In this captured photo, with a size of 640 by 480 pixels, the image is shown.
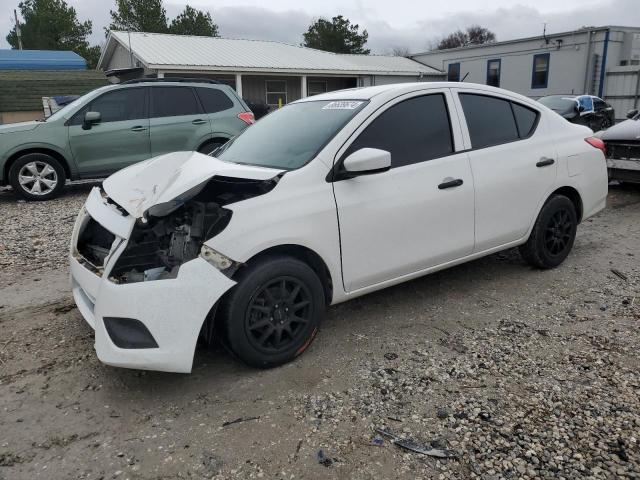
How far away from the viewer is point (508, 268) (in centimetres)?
506

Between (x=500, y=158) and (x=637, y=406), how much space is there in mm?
2117

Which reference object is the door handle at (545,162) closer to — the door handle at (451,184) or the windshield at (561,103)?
the door handle at (451,184)

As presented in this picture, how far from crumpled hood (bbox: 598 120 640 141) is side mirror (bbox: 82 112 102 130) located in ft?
26.6

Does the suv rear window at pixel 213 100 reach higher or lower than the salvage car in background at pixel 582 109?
higher

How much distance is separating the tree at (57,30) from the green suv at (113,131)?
35898 mm

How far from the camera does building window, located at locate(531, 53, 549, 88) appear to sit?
25.0m

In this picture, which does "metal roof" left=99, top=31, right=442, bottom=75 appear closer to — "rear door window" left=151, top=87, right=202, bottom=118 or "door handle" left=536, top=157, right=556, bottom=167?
"rear door window" left=151, top=87, right=202, bottom=118

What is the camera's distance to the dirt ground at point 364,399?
8.14 ft

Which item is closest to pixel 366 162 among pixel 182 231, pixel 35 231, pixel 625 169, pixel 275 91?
pixel 182 231

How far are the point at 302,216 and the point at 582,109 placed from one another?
16361mm

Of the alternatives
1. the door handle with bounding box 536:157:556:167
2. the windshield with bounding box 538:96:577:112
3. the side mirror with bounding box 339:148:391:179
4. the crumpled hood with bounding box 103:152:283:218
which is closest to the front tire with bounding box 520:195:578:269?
the door handle with bounding box 536:157:556:167

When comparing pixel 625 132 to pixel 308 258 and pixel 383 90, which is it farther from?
pixel 308 258

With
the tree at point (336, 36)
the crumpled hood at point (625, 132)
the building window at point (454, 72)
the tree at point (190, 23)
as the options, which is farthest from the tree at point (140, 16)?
the crumpled hood at point (625, 132)

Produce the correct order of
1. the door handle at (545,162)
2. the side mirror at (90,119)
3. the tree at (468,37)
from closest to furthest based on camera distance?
the door handle at (545,162) → the side mirror at (90,119) → the tree at (468,37)
